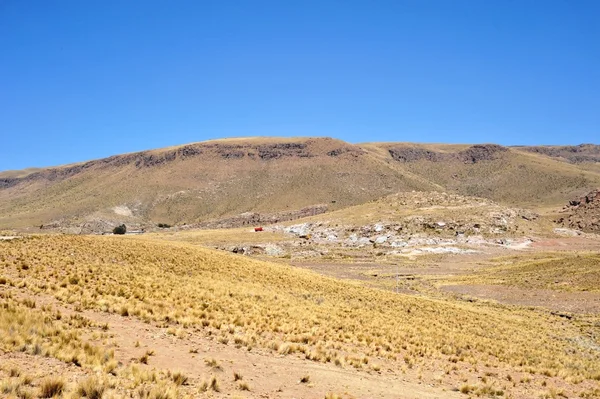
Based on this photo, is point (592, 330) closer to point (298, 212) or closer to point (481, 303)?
point (481, 303)

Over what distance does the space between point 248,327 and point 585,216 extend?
10964cm

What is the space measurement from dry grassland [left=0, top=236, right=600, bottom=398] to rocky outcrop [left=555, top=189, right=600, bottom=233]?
8384 cm

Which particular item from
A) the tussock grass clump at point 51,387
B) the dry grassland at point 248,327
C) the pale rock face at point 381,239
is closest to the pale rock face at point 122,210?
the pale rock face at point 381,239

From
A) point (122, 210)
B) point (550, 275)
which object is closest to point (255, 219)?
point (122, 210)

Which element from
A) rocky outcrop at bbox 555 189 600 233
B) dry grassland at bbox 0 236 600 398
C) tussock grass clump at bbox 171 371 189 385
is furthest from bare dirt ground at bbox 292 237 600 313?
tussock grass clump at bbox 171 371 189 385

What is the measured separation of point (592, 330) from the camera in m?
25.6

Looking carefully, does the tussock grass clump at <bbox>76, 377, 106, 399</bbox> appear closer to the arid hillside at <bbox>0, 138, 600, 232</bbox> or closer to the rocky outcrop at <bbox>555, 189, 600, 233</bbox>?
the rocky outcrop at <bbox>555, 189, 600, 233</bbox>

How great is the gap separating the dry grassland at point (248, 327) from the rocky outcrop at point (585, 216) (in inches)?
3301

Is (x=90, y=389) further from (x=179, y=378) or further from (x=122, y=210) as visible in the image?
(x=122, y=210)

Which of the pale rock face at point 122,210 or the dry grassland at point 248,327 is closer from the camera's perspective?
the dry grassland at point 248,327

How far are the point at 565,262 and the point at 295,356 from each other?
49428 mm

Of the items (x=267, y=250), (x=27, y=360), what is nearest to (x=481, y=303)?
(x=27, y=360)

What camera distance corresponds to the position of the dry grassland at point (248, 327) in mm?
9963

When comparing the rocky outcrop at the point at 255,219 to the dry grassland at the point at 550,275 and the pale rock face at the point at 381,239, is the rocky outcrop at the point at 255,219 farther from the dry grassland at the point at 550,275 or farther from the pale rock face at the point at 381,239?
the dry grassland at the point at 550,275
